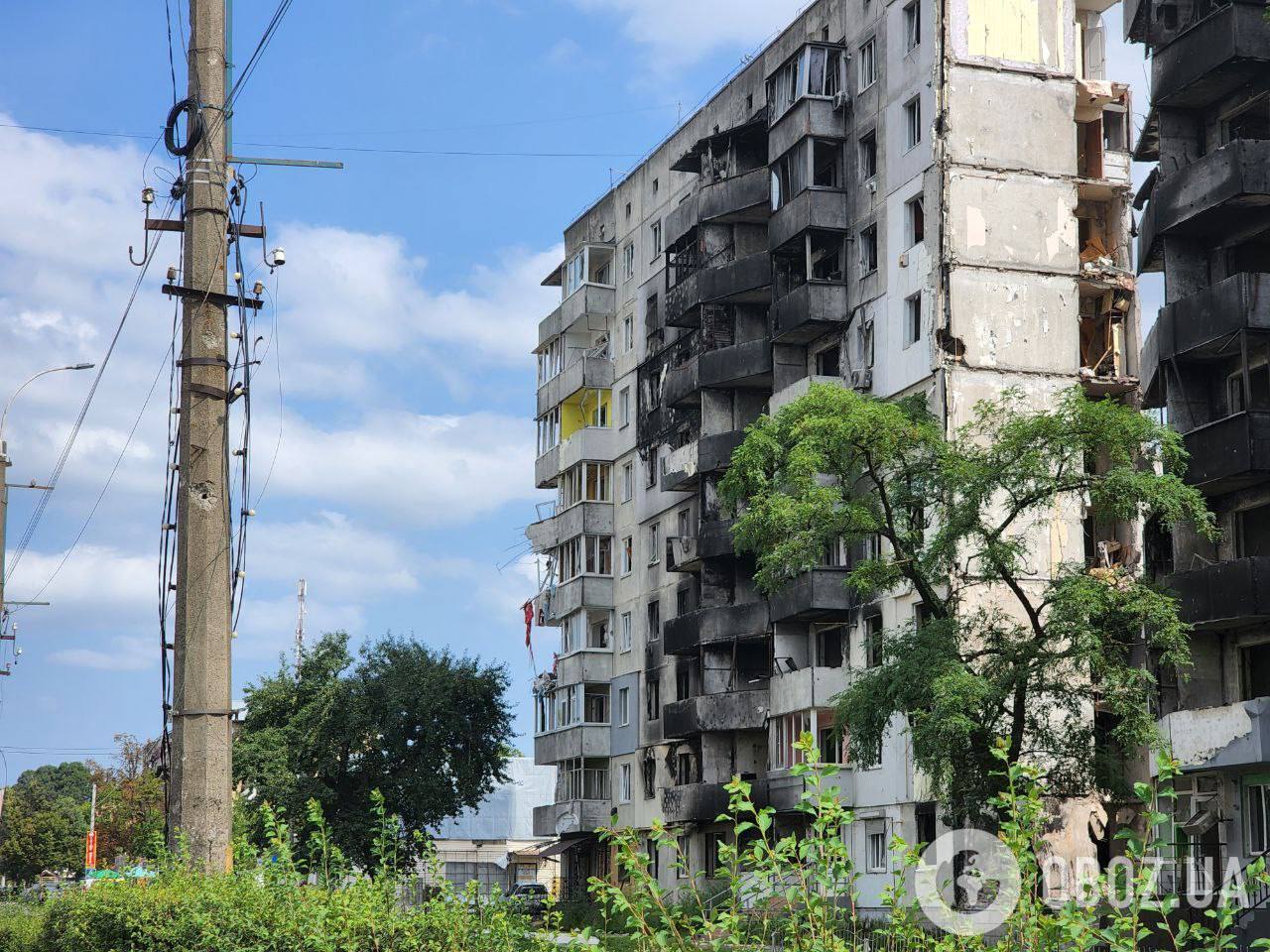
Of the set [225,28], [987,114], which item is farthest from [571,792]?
[225,28]

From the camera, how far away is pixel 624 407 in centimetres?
6328

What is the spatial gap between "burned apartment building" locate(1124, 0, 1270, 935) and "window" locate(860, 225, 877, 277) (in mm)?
10073

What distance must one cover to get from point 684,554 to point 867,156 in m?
14.2

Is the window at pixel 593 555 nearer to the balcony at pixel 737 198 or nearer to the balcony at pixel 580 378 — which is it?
the balcony at pixel 580 378

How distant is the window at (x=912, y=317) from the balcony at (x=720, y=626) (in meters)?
10.0

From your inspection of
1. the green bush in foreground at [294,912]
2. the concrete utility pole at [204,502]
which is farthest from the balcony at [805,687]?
the concrete utility pole at [204,502]

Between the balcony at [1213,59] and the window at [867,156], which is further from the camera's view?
the window at [867,156]

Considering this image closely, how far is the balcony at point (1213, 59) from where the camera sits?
34531 millimetres

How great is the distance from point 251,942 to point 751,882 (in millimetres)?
5974

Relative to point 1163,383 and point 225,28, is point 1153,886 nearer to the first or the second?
point 225,28

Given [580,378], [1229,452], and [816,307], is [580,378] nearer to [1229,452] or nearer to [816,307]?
[816,307]

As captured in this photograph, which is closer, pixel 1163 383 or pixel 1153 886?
pixel 1153 886

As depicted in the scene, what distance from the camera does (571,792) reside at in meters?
61.9

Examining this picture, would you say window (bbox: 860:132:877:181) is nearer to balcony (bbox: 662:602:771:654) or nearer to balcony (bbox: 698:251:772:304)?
balcony (bbox: 698:251:772:304)
